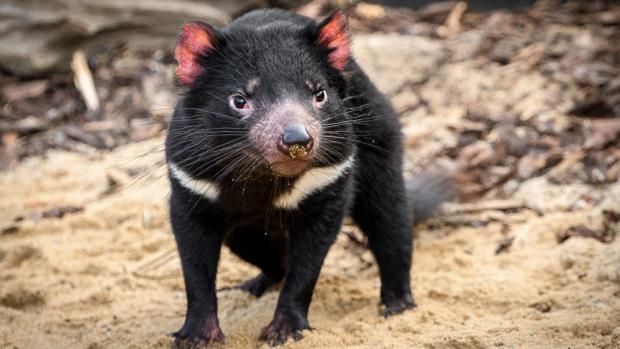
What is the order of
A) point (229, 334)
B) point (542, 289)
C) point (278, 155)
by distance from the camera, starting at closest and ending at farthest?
1. point (278, 155)
2. point (229, 334)
3. point (542, 289)

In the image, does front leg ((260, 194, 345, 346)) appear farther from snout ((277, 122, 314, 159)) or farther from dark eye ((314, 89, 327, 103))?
snout ((277, 122, 314, 159))

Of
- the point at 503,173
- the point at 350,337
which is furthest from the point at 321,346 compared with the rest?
the point at 503,173

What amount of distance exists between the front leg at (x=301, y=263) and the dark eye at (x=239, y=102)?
546 millimetres

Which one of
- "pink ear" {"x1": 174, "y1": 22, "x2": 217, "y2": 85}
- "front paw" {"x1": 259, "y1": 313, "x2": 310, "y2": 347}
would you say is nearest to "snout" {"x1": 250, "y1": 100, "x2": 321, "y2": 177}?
"pink ear" {"x1": 174, "y1": 22, "x2": 217, "y2": 85}

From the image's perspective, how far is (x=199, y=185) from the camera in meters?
2.96

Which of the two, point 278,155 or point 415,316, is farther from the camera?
point 415,316

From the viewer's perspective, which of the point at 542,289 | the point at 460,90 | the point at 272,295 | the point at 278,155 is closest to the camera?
the point at 278,155

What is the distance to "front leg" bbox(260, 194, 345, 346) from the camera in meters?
3.11

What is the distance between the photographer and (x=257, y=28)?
2.96 m

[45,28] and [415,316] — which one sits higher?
[45,28]

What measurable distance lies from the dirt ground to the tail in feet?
0.46

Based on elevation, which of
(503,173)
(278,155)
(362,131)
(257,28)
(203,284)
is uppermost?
(257,28)

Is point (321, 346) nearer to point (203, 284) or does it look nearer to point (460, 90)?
point (203, 284)

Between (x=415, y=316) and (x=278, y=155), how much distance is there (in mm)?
1200
